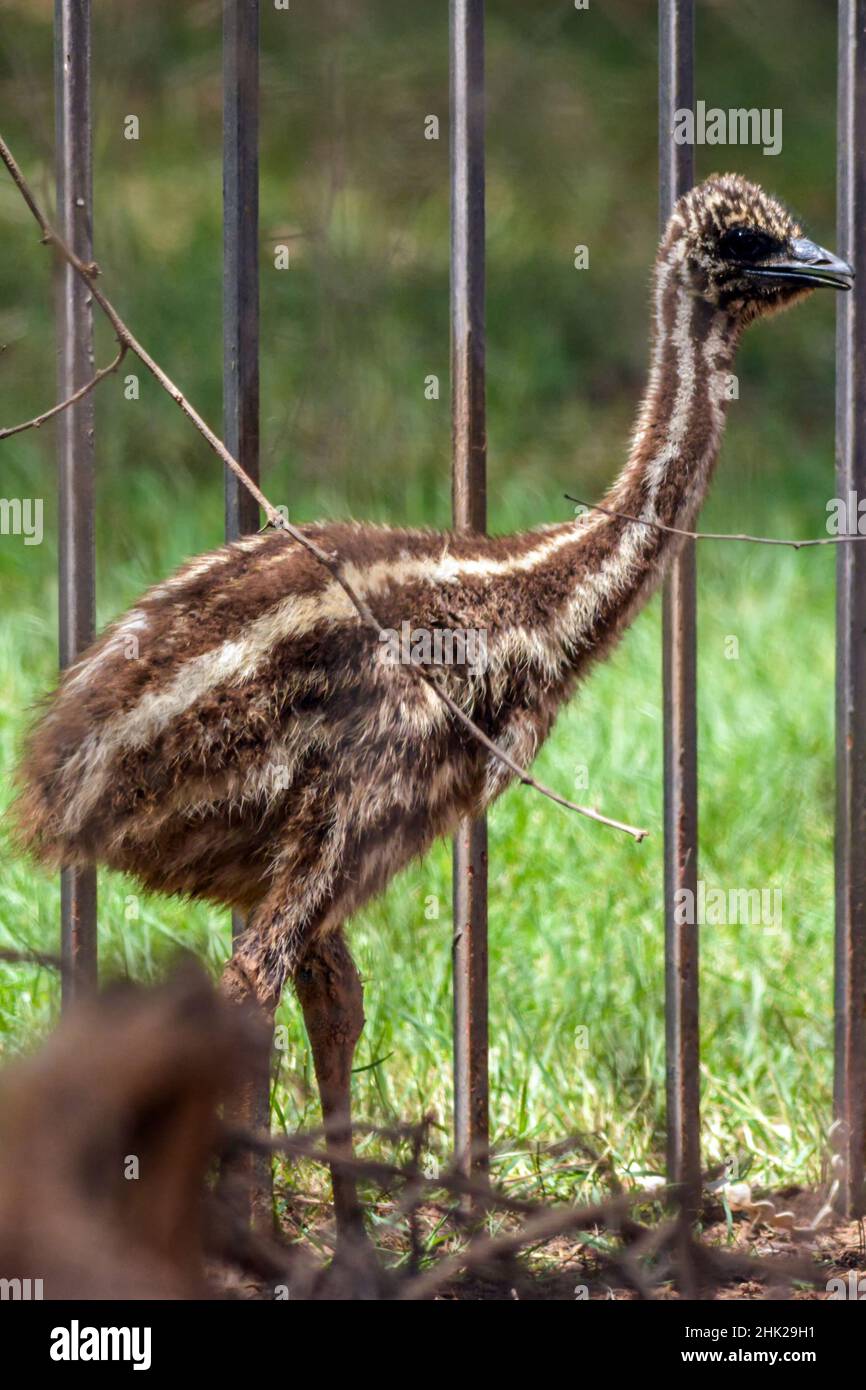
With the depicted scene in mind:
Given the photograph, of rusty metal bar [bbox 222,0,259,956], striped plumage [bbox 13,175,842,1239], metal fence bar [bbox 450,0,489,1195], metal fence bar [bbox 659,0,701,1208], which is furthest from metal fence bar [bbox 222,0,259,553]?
metal fence bar [bbox 659,0,701,1208]

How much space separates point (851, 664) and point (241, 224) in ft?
5.06

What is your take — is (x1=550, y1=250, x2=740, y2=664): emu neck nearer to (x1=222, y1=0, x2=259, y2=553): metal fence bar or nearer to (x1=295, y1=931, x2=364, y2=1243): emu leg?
(x1=222, y1=0, x2=259, y2=553): metal fence bar

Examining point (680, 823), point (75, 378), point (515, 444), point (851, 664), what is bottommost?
point (680, 823)

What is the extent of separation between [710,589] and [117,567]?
238 cm

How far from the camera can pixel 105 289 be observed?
6.81 m

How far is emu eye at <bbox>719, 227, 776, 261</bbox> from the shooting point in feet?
12.0

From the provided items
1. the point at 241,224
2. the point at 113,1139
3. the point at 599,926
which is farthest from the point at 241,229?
the point at 113,1139

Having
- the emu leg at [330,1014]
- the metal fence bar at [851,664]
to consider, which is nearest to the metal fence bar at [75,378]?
the emu leg at [330,1014]

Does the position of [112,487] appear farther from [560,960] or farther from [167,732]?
[167,732]

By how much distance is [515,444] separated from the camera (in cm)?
818

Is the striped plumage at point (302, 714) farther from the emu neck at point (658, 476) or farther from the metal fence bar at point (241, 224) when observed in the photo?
the metal fence bar at point (241, 224)

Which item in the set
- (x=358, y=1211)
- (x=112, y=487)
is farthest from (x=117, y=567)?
(x=358, y=1211)

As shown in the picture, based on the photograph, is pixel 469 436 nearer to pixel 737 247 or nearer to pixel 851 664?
pixel 737 247

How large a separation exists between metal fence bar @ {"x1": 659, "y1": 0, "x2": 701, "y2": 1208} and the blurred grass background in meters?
0.26
